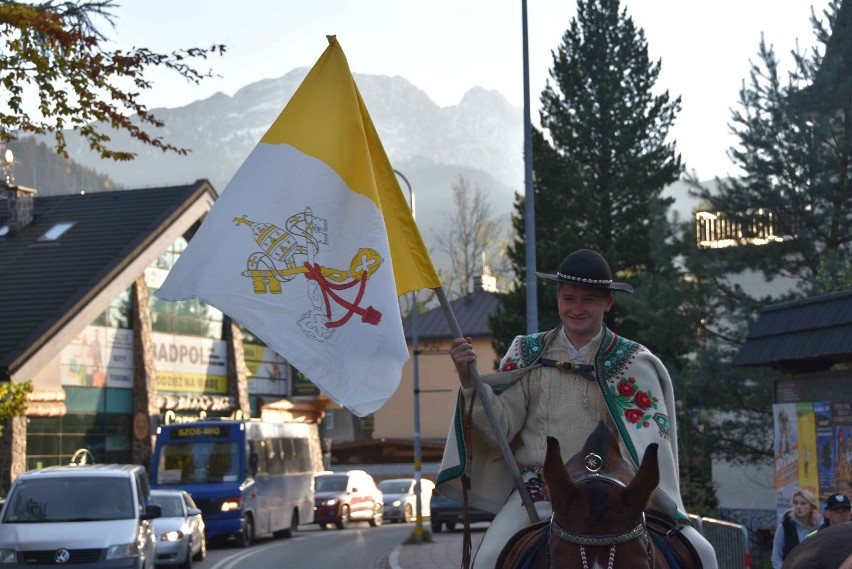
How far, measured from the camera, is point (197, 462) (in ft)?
102

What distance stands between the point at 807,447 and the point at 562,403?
28.4 feet

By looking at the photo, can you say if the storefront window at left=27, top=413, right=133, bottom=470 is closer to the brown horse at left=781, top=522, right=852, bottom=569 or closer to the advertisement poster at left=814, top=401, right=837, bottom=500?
the advertisement poster at left=814, top=401, right=837, bottom=500

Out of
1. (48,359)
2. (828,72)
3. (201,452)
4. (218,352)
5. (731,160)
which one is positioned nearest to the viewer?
(828,72)

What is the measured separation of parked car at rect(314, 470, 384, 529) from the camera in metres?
41.4

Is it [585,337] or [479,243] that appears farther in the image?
[479,243]

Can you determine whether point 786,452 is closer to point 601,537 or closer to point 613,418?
point 613,418

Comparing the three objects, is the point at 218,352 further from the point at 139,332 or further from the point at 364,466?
the point at 364,466

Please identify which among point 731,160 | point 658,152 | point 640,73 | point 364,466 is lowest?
point 364,466

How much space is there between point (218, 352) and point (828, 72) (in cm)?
3270

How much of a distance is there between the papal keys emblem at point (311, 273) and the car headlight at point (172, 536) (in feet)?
55.7

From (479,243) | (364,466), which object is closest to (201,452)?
(364,466)

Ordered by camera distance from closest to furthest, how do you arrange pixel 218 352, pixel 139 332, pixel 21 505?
1. pixel 21 505
2. pixel 139 332
3. pixel 218 352

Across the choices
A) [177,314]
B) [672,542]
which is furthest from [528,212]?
[177,314]

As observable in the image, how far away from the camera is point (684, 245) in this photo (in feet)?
79.9
